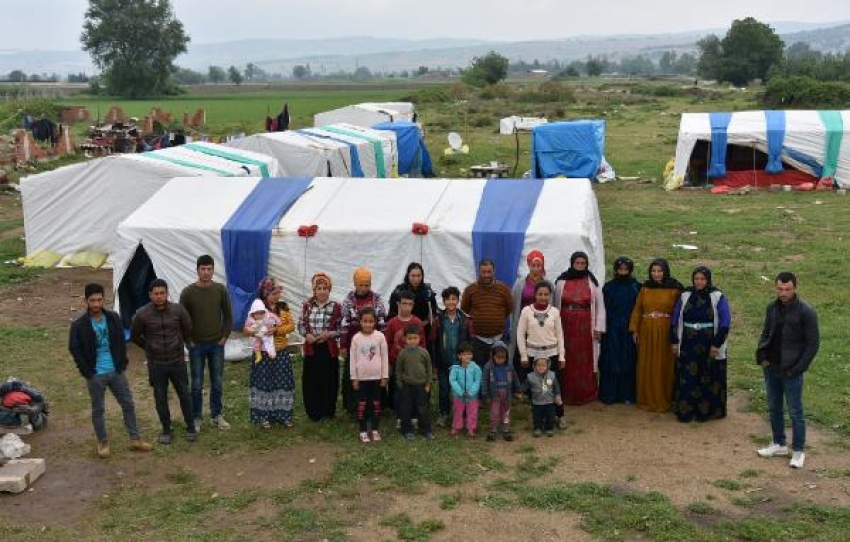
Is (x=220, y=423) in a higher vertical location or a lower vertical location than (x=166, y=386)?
lower

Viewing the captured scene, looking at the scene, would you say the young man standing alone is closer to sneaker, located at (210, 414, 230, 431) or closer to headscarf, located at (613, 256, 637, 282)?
sneaker, located at (210, 414, 230, 431)

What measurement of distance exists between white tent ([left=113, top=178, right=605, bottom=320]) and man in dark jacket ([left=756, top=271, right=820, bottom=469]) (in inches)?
103

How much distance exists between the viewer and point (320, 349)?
732cm

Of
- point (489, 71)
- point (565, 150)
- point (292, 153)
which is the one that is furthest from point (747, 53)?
point (292, 153)

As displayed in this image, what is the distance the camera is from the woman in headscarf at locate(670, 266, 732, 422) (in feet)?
23.0

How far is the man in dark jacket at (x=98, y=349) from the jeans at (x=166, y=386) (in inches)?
9.0

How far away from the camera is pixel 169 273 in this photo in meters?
9.80

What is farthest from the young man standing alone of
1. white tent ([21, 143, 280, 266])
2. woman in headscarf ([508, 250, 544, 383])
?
white tent ([21, 143, 280, 266])

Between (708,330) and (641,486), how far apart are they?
5.19 feet

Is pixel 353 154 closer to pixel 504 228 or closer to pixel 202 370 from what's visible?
pixel 504 228

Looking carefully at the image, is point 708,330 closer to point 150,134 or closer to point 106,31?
point 150,134

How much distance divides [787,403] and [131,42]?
7176 cm

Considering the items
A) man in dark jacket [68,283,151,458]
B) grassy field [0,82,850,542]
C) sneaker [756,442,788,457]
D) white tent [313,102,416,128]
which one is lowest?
grassy field [0,82,850,542]

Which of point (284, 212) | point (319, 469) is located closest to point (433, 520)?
point (319, 469)
